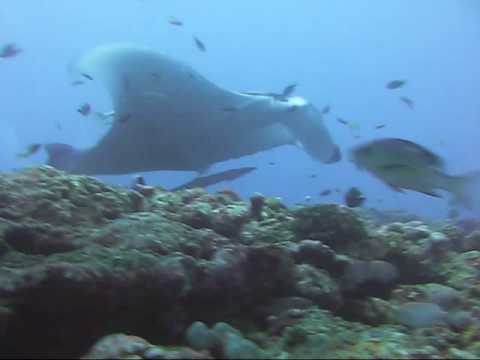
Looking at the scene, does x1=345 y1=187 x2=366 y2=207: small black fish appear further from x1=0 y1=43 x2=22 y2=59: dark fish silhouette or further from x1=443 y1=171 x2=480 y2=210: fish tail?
x1=0 y1=43 x2=22 y2=59: dark fish silhouette

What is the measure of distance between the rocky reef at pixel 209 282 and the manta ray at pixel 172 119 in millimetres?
4540

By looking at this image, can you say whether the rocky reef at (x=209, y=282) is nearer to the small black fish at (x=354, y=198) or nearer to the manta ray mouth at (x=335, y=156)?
the small black fish at (x=354, y=198)

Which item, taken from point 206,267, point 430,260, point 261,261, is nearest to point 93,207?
point 206,267

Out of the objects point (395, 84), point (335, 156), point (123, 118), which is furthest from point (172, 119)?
point (395, 84)

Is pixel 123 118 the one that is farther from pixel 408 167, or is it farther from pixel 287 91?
pixel 408 167

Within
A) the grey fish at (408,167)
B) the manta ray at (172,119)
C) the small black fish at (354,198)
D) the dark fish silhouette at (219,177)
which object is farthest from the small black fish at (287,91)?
the grey fish at (408,167)

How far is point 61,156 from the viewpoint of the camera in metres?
8.17

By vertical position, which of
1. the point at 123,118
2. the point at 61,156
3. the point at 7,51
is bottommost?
the point at 61,156

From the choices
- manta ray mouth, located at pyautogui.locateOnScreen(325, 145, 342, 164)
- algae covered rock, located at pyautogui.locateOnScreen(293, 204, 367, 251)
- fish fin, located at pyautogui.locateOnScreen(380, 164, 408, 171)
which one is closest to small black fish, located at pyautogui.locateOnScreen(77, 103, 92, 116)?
manta ray mouth, located at pyautogui.locateOnScreen(325, 145, 342, 164)

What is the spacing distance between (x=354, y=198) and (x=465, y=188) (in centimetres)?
215

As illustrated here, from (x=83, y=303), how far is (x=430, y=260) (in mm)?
3135

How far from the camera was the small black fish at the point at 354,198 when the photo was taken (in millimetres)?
5984

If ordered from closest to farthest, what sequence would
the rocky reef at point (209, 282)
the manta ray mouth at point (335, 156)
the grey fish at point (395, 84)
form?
the rocky reef at point (209, 282) → the manta ray mouth at point (335, 156) → the grey fish at point (395, 84)

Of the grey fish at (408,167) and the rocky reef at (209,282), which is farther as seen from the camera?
the grey fish at (408,167)
